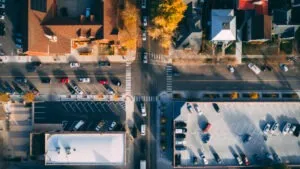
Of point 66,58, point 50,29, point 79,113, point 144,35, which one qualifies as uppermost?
point 50,29

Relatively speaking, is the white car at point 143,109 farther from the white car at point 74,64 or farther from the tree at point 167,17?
the white car at point 74,64

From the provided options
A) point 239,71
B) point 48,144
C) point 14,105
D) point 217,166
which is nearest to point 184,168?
point 217,166

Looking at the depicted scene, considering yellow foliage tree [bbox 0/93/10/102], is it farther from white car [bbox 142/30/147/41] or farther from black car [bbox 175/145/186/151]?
black car [bbox 175/145/186/151]

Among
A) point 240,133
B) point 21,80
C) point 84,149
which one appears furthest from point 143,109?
point 21,80

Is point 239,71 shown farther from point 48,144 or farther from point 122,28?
point 48,144

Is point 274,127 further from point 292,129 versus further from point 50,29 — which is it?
point 50,29

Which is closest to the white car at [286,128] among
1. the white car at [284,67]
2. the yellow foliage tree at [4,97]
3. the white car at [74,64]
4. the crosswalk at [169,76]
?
the white car at [284,67]

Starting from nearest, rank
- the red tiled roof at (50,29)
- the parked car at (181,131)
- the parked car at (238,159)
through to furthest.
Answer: the red tiled roof at (50,29) → the parked car at (181,131) → the parked car at (238,159)
